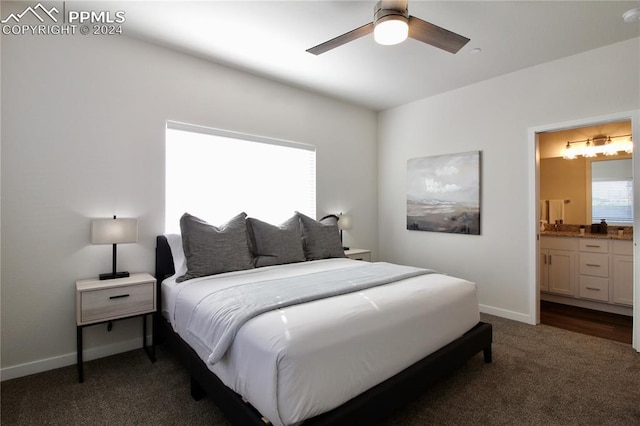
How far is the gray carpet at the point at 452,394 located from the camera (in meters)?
1.92

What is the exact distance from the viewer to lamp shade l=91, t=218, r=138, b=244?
2.53 meters

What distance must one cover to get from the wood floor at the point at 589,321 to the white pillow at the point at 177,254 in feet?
12.8

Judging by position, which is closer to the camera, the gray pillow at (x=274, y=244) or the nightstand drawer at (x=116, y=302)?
the nightstand drawer at (x=116, y=302)

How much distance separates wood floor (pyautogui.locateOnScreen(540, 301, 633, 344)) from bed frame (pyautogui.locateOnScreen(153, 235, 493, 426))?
1.65 metres

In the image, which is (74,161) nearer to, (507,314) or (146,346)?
(146,346)

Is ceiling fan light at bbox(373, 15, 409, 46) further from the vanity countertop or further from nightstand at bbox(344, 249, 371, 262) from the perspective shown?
the vanity countertop

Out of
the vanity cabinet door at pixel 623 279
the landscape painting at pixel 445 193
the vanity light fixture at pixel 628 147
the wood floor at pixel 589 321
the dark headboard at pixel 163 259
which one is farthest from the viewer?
the vanity light fixture at pixel 628 147

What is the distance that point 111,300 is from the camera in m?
2.46

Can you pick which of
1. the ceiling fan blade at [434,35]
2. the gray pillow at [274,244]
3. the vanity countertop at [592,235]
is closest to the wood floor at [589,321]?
the vanity countertop at [592,235]

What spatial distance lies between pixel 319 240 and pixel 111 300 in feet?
6.57

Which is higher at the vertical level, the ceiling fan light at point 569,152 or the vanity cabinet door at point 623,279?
the ceiling fan light at point 569,152

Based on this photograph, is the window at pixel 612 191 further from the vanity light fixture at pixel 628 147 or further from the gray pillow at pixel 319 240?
the gray pillow at pixel 319 240

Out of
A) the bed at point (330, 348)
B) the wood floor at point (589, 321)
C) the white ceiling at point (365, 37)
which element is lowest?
the wood floor at point (589, 321)

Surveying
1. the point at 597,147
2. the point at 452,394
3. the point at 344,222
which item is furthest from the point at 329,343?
the point at 597,147
